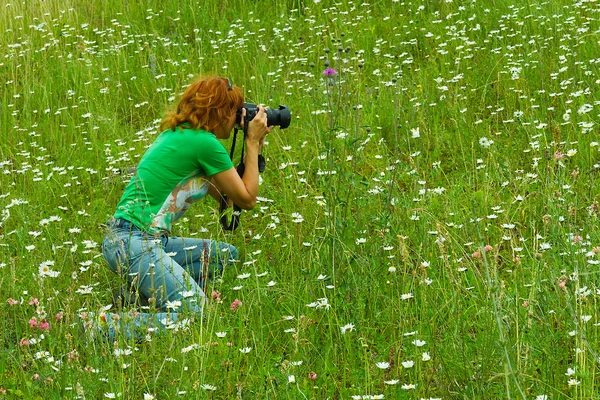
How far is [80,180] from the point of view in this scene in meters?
5.69

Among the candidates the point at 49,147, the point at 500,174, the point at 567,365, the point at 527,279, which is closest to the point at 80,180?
the point at 49,147

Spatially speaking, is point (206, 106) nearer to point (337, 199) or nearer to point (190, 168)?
point (190, 168)

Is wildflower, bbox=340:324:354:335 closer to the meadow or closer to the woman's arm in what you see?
the meadow

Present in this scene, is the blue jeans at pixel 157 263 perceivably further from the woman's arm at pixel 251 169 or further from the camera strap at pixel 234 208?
the woman's arm at pixel 251 169

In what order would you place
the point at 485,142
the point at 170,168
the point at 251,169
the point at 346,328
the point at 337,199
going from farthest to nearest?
the point at 485,142 → the point at 251,169 → the point at 170,168 → the point at 337,199 → the point at 346,328

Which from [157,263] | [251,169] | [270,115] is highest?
[270,115]

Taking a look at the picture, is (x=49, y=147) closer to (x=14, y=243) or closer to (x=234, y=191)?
(x=14, y=243)

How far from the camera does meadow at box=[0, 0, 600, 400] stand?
2.95 metres

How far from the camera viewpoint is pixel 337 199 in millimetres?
3604

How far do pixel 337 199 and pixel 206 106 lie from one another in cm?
95

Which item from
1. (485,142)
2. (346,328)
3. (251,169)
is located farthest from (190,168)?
(485,142)

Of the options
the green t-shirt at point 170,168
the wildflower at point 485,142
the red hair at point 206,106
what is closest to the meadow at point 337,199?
the wildflower at point 485,142

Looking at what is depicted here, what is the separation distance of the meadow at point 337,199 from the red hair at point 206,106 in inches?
20.7

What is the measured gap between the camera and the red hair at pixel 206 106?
4.20 metres
